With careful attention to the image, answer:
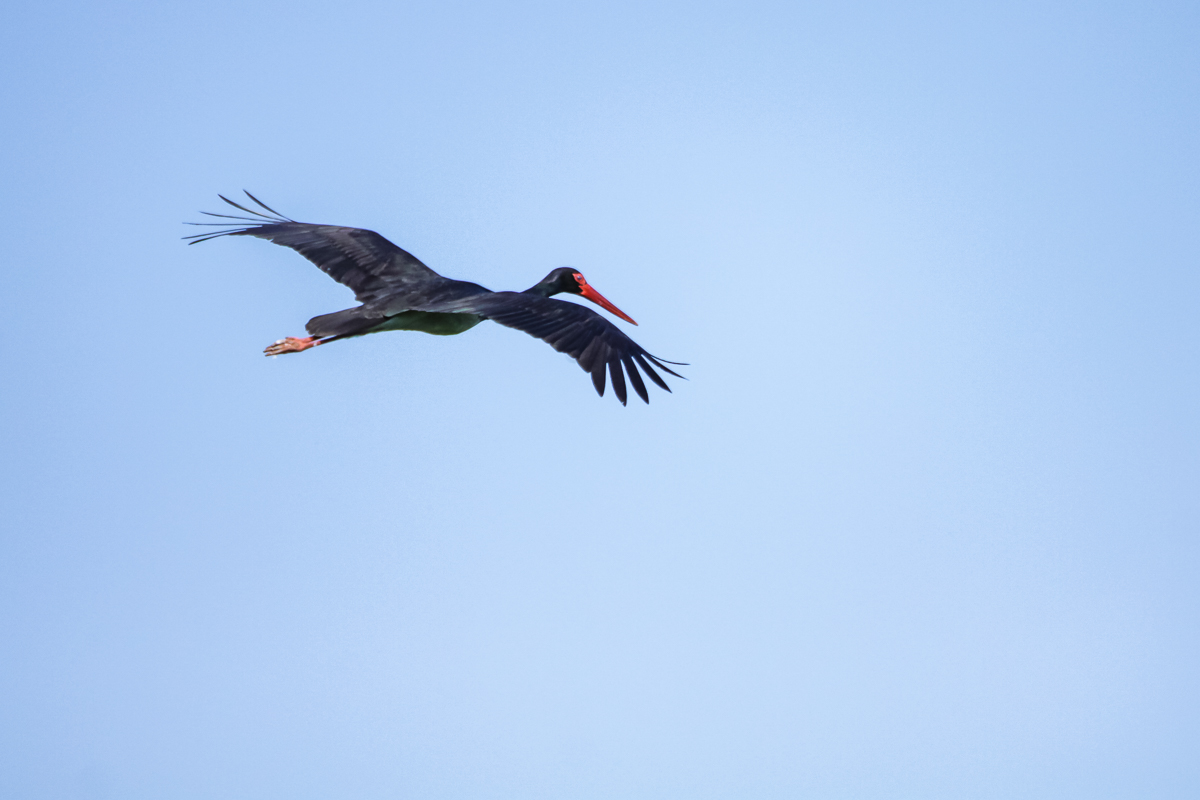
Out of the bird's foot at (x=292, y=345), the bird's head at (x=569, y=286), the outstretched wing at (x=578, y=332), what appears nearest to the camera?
the outstretched wing at (x=578, y=332)

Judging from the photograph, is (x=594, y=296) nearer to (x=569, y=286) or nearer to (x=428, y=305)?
(x=569, y=286)

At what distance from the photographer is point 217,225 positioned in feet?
69.9

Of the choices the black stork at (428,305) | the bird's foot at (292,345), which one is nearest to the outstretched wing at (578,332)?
the black stork at (428,305)

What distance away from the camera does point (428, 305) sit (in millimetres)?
19578

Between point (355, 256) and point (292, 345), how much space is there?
1.62m

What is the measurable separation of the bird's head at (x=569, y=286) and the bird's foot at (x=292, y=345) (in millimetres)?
3680

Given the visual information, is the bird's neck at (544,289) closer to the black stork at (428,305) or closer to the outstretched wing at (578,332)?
the black stork at (428,305)

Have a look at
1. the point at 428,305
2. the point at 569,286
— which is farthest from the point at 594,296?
the point at 428,305

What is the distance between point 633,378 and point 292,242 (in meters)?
6.43

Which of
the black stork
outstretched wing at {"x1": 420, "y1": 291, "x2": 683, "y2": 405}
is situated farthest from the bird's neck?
outstretched wing at {"x1": 420, "y1": 291, "x2": 683, "y2": 405}

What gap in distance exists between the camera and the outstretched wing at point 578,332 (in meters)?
17.7

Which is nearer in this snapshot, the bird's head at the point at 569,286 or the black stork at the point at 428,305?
the black stork at the point at 428,305

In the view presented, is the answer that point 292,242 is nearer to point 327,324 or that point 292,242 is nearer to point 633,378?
point 327,324

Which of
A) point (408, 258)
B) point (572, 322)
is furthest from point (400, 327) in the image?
point (572, 322)
